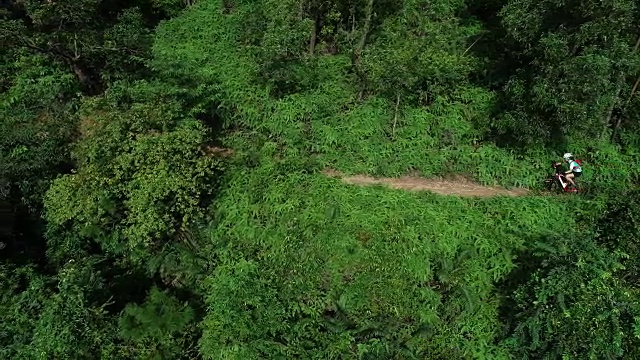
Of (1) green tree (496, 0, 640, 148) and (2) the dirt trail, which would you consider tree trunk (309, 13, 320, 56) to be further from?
(1) green tree (496, 0, 640, 148)

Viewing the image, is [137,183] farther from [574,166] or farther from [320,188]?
[574,166]

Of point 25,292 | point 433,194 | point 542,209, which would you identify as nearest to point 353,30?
point 433,194

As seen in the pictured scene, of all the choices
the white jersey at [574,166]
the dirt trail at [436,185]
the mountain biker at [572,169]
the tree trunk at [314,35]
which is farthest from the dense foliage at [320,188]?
the white jersey at [574,166]

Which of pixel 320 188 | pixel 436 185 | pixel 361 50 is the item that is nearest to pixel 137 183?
pixel 320 188

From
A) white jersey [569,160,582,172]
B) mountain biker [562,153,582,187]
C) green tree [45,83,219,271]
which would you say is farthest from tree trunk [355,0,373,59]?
white jersey [569,160,582,172]

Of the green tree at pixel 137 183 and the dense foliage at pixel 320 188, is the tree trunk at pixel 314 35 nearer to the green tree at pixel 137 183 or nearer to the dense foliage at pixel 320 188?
the dense foliage at pixel 320 188

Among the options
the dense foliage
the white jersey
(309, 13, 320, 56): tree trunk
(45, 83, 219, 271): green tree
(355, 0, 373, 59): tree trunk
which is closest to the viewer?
the dense foliage
